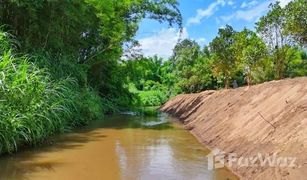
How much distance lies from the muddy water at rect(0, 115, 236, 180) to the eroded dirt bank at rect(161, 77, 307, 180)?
518 millimetres

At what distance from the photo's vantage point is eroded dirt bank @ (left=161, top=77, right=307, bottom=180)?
5.61 metres

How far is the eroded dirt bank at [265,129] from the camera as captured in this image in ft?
18.4

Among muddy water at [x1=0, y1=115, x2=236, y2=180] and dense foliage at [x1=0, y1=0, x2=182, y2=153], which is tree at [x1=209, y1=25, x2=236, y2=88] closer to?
dense foliage at [x1=0, y1=0, x2=182, y2=153]

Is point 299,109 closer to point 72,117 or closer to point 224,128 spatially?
point 224,128

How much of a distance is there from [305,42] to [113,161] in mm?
13646

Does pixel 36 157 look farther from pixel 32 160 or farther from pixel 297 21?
pixel 297 21

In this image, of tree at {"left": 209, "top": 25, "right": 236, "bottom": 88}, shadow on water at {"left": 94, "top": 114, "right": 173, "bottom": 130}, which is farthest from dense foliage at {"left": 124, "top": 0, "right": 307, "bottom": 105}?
shadow on water at {"left": 94, "top": 114, "right": 173, "bottom": 130}

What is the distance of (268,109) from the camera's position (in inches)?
343

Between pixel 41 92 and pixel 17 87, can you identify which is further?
pixel 41 92

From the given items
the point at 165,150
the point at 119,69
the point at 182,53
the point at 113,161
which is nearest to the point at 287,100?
the point at 165,150

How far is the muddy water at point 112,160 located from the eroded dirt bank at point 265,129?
52 centimetres

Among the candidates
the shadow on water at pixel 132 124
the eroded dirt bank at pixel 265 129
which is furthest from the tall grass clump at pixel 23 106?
the shadow on water at pixel 132 124

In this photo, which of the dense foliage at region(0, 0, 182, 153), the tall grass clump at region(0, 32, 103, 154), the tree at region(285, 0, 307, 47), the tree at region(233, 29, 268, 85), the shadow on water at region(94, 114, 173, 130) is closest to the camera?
the tall grass clump at region(0, 32, 103, 154)

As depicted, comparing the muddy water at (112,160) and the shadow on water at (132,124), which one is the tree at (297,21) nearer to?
the shadow on water at (132,124)
